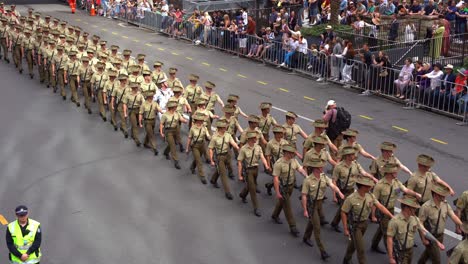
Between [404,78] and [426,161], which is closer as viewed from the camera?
[426,161]

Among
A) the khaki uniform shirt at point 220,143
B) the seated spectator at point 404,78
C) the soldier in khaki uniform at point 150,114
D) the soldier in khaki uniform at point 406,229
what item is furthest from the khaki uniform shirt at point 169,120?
the seated spectator at point 404,78

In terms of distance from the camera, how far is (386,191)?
11422 mm

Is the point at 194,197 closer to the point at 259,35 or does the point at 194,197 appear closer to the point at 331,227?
the point at 331,227

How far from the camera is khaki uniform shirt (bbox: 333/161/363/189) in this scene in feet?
40.6

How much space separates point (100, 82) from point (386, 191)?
10006 mm

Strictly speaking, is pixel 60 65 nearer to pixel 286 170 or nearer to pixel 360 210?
pixel 286 170

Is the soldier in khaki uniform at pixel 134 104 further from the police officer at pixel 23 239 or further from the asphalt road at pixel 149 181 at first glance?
the police officer at pixel 23 239

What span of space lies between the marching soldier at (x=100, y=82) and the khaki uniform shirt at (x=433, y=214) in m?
10.6

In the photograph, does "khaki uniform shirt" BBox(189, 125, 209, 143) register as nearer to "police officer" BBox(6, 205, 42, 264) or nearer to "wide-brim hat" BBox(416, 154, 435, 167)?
"wide-brim hat" BBox(416, 154, 435, 167)

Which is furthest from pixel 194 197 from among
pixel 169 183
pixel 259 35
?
pixel 259 35

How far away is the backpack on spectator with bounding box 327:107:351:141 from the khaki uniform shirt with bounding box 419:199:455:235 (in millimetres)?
4190

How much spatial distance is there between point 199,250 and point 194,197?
2.46 metres

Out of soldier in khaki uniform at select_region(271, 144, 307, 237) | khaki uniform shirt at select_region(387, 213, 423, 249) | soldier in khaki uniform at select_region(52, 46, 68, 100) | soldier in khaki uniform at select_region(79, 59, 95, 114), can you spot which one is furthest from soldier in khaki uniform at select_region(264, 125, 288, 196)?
soldier in khaki uniform at select_region(52, 46, 68, 100)

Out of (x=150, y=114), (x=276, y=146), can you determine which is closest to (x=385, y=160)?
(x=276, y=146)
